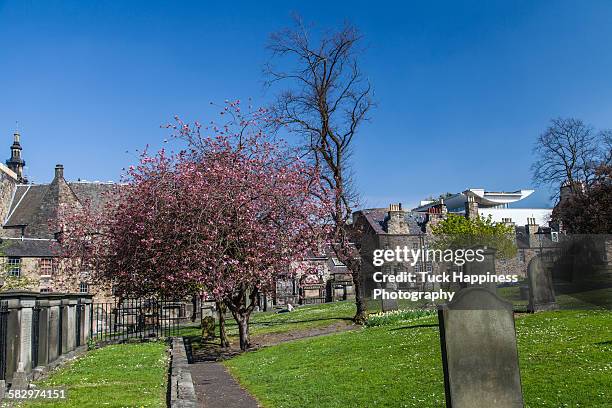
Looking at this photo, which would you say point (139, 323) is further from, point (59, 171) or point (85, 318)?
point (59, 171)

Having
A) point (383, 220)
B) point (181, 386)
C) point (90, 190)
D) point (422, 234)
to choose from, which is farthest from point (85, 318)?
point (90, 190)

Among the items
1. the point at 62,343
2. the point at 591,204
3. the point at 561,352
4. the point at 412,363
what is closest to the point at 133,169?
the point at 62,343

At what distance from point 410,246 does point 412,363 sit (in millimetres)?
41546

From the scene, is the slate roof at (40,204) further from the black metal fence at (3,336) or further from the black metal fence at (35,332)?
the black metal fence at (3,336)

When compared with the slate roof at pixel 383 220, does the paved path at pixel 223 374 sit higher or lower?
lower

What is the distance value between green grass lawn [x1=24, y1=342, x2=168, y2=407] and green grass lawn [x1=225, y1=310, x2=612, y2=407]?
2085mm

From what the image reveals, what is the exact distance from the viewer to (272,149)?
77.9 feet

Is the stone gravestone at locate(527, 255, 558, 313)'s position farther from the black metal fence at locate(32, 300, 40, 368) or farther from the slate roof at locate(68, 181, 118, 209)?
the slate roof at locate(68, 181, 118, 209)

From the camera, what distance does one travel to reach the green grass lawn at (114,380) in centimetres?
978

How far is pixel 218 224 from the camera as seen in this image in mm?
19094

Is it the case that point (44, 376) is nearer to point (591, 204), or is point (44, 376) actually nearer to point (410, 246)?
point (591, 204)

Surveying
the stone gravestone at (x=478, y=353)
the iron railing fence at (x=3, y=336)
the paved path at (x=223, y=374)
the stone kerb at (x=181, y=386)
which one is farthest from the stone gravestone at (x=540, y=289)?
the iron railing fence at (x=3, y=336)

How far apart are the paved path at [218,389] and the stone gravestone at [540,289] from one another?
10.8 meters

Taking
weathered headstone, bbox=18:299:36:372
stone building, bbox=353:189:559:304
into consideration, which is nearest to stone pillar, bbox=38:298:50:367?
weathered headstone, bbox=18:299:36:372
